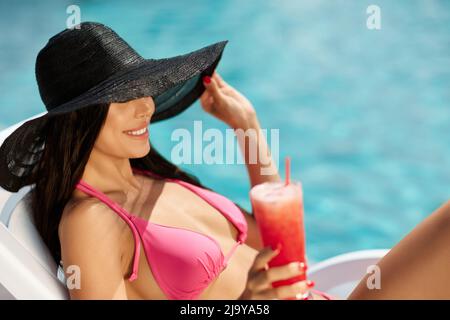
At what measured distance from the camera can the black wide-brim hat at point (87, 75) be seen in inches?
74.5

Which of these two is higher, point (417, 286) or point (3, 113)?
point (3, 113)

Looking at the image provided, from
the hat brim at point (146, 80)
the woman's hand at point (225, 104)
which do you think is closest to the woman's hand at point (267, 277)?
the hat brim at point (146, 80)

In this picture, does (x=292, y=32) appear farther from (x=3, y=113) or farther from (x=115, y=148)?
(x=115, y=148)

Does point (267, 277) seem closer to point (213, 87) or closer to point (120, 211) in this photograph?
point (120, 211)

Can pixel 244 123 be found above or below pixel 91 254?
above

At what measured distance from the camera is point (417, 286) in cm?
193

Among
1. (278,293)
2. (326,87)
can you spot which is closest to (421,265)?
(278,293)

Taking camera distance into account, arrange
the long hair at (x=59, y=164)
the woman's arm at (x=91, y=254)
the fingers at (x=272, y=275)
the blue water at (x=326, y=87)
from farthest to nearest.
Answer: the blue water at (x=326, y=87) → the long hair at (x=59, y=164) → the woman's arm at (x=91, y=254) → the fingers at (x=272, y=275)

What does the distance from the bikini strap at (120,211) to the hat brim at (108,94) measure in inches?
7.0

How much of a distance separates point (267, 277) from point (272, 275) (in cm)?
1

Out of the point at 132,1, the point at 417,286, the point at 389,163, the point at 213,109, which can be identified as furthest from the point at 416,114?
the point at 417,286

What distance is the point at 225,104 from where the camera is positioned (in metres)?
2.51

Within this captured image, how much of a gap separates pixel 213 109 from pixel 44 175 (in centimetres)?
73

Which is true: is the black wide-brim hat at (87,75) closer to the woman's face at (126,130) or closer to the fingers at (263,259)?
the woman's face at (126,130)
